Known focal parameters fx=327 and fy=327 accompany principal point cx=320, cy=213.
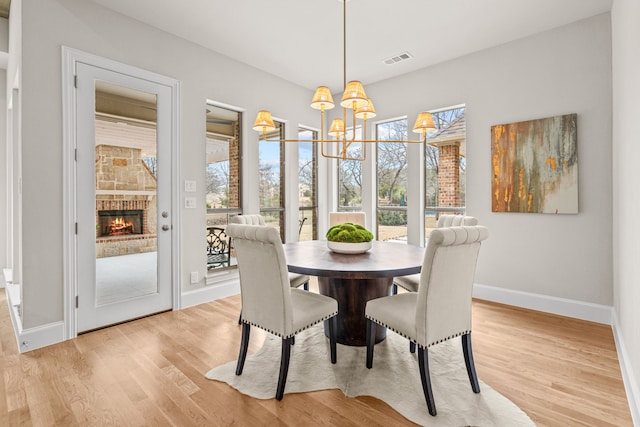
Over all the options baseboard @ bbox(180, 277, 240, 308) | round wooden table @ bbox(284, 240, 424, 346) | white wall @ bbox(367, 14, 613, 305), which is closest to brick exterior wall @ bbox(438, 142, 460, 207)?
white wall @ bbox(367, 14, 613, 305)

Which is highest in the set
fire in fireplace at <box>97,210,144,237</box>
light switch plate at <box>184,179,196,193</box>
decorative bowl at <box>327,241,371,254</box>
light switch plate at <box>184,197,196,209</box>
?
light switch plate at <box>184,179,196,193</box>

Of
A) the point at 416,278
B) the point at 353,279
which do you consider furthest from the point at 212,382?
the point at 416,278

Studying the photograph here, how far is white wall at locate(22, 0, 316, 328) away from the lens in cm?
253

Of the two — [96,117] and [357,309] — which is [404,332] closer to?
[357,309]

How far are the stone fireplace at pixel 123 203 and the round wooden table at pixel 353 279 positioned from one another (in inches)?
59.2

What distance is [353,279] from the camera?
7.94 ft

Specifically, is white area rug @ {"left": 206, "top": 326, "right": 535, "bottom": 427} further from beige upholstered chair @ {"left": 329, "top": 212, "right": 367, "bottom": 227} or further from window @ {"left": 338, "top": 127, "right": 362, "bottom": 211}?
window @ {"left": 338, "top": 127, "right": 362, "bottom": 211}

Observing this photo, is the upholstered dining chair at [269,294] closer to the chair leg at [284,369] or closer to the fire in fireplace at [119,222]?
the chair leg at [284,369]

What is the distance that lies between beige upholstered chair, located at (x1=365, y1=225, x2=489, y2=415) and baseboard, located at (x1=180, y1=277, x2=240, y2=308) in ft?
7.78

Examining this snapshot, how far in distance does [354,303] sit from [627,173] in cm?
200

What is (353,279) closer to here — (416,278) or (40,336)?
(416,278)

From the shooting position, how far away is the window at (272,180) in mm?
4432

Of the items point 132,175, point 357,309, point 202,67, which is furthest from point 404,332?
point 202,67

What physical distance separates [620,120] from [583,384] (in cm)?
190
